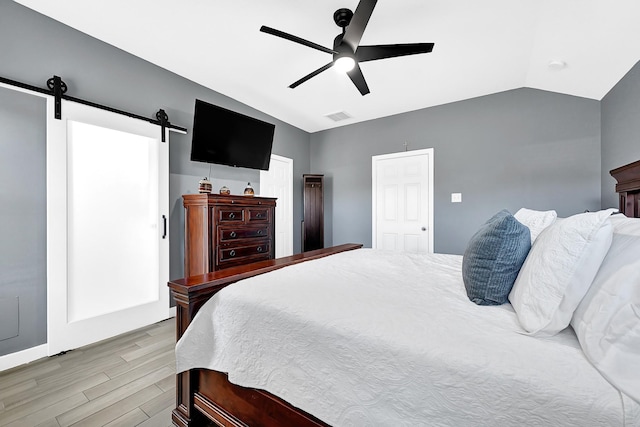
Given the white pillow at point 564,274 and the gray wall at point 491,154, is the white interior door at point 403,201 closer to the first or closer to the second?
the gray wall at point 491,154

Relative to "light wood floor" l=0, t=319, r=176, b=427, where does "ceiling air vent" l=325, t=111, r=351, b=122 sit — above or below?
above

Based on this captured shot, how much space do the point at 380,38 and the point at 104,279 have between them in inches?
129

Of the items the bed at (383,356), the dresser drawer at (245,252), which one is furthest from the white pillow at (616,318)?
the dresser drawer at (245,252)

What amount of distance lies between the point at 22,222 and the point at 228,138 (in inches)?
74.0

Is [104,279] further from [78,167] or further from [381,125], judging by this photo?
[381,125]

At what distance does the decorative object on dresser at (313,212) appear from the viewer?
15.4 ft

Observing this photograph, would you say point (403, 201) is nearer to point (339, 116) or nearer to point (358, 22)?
point (339, 116)

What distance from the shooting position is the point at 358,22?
1.79 m

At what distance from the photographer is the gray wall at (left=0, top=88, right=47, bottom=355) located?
6.35ft

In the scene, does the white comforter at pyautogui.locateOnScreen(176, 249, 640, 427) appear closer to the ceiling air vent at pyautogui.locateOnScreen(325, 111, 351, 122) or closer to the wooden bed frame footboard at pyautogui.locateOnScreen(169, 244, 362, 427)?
the wooden bed frame footboard at pyautogui.locateOnScreen(169, 244, 362, 427)

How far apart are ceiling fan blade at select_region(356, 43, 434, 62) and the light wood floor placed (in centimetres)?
269

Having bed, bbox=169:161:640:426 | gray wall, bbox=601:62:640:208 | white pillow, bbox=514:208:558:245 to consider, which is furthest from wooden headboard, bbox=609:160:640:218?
gray wall, bbox=601:62:640:208

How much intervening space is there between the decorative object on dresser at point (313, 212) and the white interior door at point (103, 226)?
7.68ft

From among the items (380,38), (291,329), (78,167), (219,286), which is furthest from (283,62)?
(291,329)
